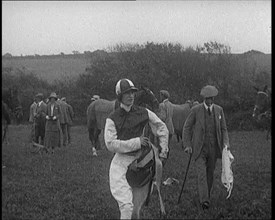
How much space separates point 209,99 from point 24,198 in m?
3.24

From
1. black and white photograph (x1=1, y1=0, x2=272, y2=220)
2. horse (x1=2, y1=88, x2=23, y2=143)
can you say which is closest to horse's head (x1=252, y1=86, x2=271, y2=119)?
black and white photograph (x1=1, y1=0, x2=272, y2=220)

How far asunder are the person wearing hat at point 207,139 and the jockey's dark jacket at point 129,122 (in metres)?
1.99

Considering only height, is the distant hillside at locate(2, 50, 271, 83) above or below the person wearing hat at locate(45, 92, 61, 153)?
above

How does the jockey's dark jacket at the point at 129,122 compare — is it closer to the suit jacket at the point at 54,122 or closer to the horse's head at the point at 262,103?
the horse's head at the point at 262,103

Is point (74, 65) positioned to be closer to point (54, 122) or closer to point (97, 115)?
point (54, 122)

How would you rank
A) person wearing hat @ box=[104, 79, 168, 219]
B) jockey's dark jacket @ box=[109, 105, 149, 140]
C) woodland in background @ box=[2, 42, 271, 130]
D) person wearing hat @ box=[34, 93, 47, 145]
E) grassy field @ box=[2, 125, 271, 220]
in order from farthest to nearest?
person wearing hat @ box=[34, 93, 47, 145], woodland in background @ box=[2, 42, 271, 130], grassy field @ box=[2, 125, 271, 220], jockey's dark jacket @ box=[109, 105, 149, 140], person wearing hat @ box=[104, 79, 168, 219]

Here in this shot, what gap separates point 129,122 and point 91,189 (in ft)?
10.2

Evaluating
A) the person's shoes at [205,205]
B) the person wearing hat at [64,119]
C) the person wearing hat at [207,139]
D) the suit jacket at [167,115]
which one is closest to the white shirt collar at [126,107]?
the person wearing hat at [207,139]

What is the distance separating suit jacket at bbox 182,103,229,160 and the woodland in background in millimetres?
4574

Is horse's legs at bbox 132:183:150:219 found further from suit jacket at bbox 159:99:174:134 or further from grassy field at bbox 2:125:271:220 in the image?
suit jacket at bbox 159:99:174:134

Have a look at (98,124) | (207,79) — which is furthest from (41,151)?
(207,79)

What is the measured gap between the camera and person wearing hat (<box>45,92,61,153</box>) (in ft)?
43.9

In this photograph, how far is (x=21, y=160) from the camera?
11000mm

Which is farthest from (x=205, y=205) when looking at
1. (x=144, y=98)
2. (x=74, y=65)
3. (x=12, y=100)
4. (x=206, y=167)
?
(x=74, y=65)
